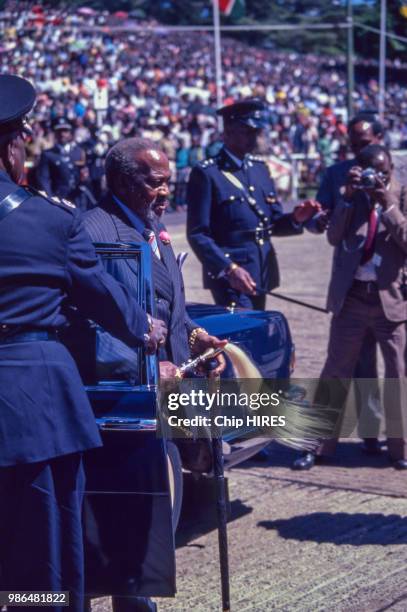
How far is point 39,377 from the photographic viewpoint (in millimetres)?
3473

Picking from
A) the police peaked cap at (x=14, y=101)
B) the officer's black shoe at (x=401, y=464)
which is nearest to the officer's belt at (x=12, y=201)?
the police peaked cap at (x=14, y=101)

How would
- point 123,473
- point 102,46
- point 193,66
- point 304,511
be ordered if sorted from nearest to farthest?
point 123,473 < point 304,511 < point 102,46 < point 193,66

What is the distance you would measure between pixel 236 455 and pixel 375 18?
178ft

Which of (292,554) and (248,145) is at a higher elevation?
(248,145)

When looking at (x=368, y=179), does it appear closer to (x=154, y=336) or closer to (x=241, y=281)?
(x=241, y=281)

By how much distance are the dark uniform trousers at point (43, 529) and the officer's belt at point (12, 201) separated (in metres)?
0.77

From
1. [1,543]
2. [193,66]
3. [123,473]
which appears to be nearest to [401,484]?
[123,473]

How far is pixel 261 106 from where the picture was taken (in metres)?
7.04

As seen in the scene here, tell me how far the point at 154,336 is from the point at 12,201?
0.72 m

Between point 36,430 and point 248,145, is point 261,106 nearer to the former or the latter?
point 248,145

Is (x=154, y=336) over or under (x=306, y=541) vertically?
over

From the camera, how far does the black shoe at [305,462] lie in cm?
678

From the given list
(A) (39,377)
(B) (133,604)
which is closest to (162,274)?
(A) (39,377)

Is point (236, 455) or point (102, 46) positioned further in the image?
point (102, 46)
